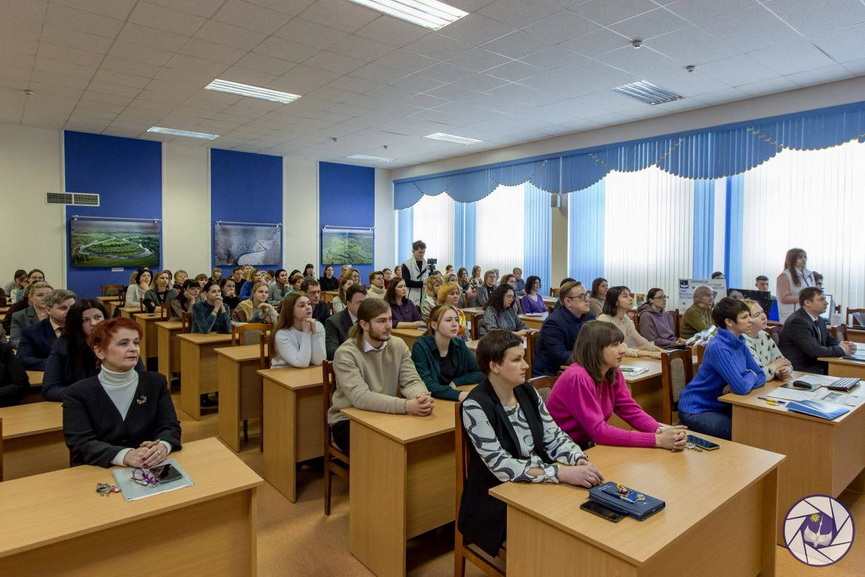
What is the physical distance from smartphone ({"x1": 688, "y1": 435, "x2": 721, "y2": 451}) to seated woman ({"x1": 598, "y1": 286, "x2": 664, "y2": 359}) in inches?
80.5

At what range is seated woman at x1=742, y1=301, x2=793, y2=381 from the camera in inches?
144

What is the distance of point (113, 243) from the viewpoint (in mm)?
9891

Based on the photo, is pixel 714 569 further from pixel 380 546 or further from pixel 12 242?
pixel 12 242

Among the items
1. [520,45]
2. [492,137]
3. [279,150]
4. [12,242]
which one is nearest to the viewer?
[520,45]

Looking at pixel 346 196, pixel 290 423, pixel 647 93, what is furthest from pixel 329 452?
pixel 346 196

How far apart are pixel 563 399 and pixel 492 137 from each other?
25.6ft

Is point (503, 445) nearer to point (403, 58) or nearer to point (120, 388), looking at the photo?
point (120, 388)

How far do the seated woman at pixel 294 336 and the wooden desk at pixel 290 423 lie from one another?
14 centimetres

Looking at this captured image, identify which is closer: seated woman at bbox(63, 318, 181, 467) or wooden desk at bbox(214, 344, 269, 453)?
seated woman at bbox(63, 318, 181, 467)

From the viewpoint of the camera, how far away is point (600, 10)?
4555 millimetres

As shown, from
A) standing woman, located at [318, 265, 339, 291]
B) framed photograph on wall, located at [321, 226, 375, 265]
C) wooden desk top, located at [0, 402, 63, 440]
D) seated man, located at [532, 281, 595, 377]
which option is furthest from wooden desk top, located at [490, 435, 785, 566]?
framed photograph on wall, located at [321, 226, 375, 265]

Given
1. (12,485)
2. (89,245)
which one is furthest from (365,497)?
(89,245)

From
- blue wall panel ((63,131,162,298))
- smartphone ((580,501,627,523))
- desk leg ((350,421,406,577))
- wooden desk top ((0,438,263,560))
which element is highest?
blue wall panel ((63,131,162,298))

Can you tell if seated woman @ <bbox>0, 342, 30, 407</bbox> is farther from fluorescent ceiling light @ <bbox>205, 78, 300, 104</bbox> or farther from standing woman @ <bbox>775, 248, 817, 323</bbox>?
standing woman @ <bbox>775, 248, 817, 323</bbox>
